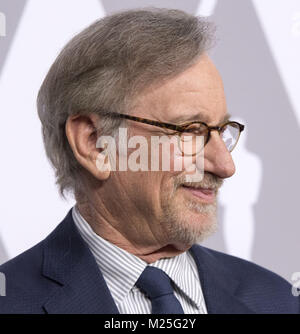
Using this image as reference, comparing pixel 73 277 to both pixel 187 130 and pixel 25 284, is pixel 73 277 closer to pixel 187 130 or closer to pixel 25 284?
pixel 25 284

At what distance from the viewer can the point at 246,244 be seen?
7.36 feet

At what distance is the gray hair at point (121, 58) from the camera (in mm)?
1446

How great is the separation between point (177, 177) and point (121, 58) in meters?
0.30

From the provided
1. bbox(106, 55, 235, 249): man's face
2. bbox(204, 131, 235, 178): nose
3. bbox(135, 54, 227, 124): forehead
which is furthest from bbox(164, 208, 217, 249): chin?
bbox(135, 54, 227, 124): forehead

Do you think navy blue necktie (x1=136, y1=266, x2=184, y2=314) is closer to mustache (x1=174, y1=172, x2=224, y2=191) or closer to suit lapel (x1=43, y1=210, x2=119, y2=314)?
suit lapel (x1=43, y1=210, x2=119, y2=314)

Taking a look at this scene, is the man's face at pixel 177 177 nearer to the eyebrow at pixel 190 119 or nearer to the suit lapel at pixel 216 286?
the eyebrow at pixel 190 119

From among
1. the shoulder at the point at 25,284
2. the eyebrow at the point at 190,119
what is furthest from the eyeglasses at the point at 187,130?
the shoulder at the point at 25,284

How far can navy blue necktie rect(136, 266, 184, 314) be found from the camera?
4.71ft

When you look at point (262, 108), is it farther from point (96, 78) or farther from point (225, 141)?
point (96, 78)

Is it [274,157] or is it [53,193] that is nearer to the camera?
[53,193]

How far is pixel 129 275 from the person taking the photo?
1453 millimetres

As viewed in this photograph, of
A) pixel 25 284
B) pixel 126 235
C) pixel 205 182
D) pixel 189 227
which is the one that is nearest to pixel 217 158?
pixel 205 182
